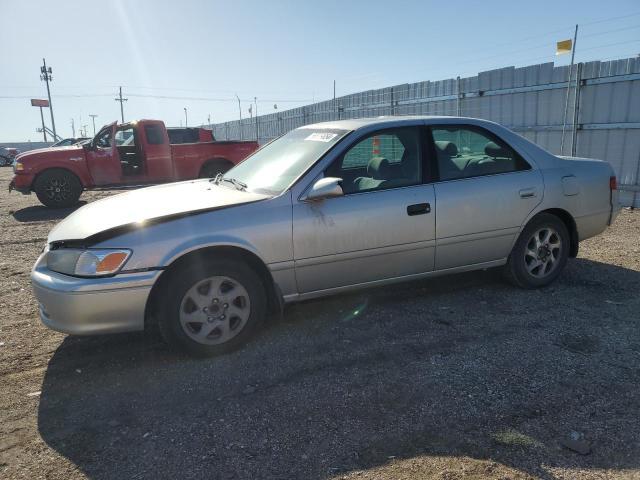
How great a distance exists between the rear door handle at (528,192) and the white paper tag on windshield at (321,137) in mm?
1783

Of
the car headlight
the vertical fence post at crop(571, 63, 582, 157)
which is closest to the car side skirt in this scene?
the car headlight

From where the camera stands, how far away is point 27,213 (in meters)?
10.5

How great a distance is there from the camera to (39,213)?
10484 millimetres

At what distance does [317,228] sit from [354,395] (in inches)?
49.2

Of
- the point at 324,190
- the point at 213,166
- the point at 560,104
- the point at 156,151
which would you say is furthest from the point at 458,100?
the point at 324,190

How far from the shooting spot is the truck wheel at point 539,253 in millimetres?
4535

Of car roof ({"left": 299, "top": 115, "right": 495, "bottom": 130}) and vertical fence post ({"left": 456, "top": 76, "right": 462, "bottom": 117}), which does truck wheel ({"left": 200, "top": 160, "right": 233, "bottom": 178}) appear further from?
car roof ({"left": 299, "top": 115, "right": 495, "bottom": 130})

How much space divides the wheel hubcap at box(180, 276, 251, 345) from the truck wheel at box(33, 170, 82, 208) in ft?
30.0

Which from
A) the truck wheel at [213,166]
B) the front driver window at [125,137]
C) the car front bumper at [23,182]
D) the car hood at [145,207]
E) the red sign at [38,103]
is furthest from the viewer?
the red sign at [38,103]

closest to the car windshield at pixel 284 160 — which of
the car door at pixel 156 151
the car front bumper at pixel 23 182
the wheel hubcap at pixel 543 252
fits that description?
the wheel hubcap at pixel 543 252

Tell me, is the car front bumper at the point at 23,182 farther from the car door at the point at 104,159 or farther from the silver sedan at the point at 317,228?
the silver sedan at the point at 317,228

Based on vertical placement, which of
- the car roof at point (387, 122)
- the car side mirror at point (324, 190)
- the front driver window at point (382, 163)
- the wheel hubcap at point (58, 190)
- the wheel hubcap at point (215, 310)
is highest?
the car roof at point (387, 122)

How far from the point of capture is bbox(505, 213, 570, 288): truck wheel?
4.54m

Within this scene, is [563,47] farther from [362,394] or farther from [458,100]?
[362,394]
